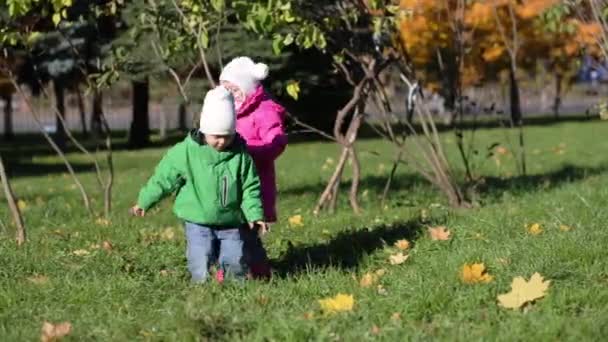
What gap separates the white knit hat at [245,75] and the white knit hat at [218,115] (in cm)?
52

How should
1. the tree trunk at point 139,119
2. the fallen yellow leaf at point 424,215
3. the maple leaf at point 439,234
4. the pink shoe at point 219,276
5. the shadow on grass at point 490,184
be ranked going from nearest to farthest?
the pink shoe at point 219,276 < the maple leaf at point 439,234 < the fallen yellow leaf at point 424,215 < the shadow on grass at point 490,184 < the tree trunk at point 139,119

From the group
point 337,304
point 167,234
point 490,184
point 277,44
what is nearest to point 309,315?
point 337,304

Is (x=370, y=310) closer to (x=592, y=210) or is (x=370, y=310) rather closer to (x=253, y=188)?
(x=253, y=188)

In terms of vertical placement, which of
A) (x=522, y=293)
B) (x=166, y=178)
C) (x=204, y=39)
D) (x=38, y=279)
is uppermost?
(x=204, y=39)

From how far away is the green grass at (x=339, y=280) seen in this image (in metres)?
4.49

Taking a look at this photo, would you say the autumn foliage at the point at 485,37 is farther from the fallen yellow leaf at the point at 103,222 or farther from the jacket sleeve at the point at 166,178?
the jacket sleeve at the point at 166,178

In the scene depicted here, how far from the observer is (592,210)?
25.0 feet

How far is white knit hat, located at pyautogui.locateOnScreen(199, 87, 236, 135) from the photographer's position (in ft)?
18.4

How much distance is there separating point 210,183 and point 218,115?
373mm

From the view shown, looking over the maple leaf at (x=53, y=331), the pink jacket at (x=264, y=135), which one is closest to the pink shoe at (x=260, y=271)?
the pink jacket at (x=264, y=135)

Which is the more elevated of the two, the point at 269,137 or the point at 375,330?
the point at 269,137

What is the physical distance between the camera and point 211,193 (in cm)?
577

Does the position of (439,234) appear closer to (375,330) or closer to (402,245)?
(402,245)

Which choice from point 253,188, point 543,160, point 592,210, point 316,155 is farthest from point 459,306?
point 316,155
